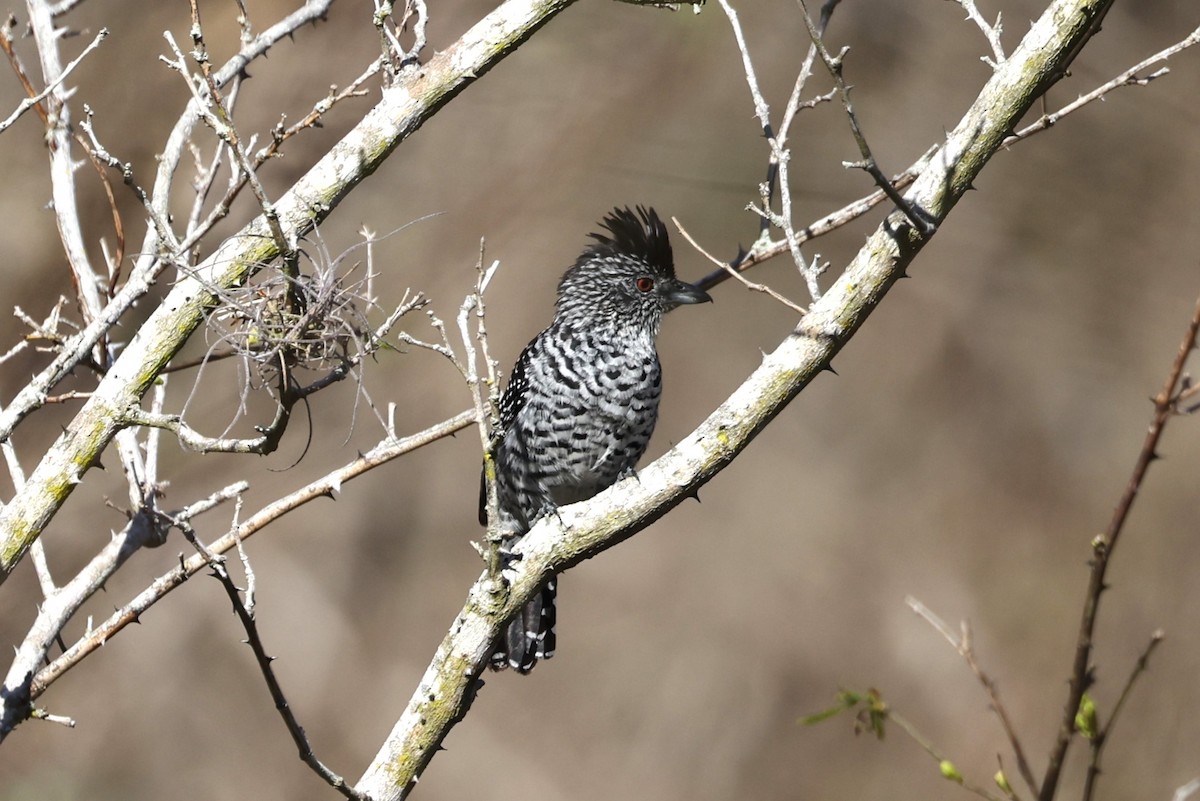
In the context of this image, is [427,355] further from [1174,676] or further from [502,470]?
[1174,676]

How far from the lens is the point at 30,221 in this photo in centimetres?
700

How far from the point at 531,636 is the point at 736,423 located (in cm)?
205

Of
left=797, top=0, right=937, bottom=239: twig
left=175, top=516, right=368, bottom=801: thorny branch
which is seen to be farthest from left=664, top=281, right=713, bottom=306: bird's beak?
left=175, top=516, right=368, bottom=801: thorny branch

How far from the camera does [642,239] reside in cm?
459

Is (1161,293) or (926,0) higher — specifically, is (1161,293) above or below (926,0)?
below

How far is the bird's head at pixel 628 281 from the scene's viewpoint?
448cm

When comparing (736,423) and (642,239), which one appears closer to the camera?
(736,423)

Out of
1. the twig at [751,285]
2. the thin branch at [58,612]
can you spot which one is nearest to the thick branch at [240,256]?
the thin branch at [58,612]

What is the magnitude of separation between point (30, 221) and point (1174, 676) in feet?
23.4

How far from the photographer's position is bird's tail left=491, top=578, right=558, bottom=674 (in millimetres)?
4472

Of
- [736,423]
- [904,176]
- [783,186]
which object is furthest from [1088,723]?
[904,176]

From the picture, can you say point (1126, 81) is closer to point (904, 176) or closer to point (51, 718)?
point (904, 176)

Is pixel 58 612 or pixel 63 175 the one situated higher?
pixel 63 175

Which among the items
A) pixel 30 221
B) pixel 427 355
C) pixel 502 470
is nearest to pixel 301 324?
pixel 502 470
